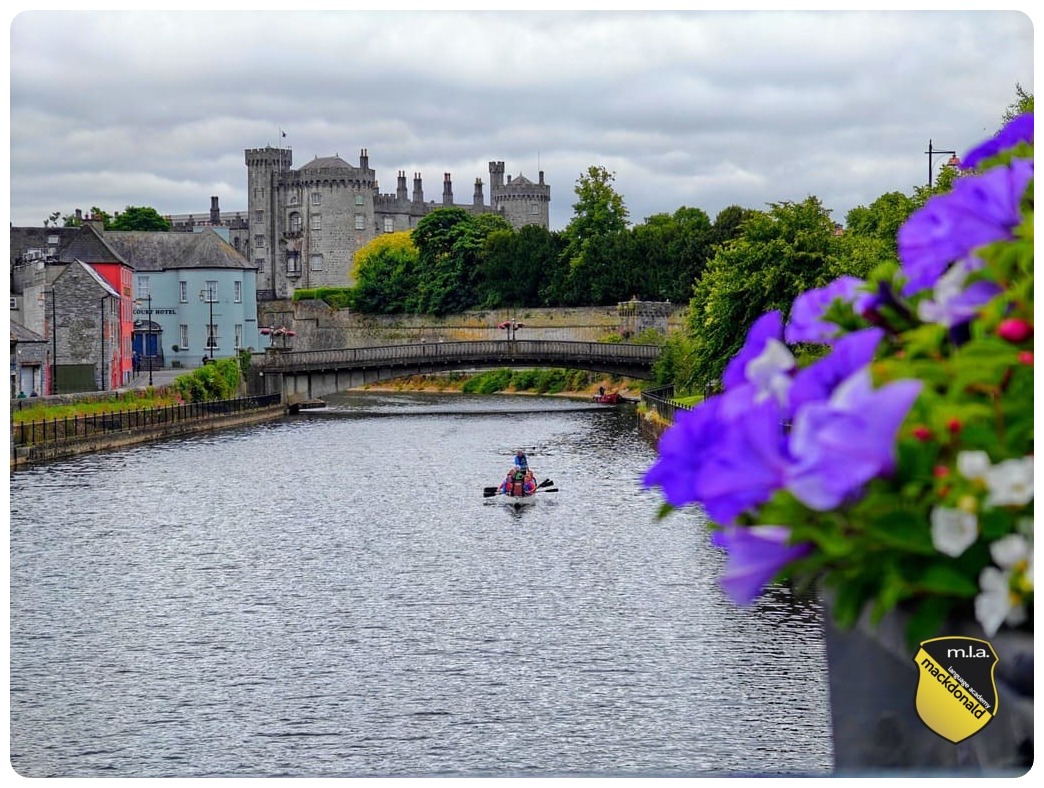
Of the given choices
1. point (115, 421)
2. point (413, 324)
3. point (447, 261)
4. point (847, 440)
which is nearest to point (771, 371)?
point (847, 440)

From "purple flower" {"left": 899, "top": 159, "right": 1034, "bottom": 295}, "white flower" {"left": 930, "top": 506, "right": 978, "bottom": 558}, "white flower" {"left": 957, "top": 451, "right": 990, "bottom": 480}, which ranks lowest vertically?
"white flower" {"left": 930, "top": 506, "right": 978, "bottom": 558}

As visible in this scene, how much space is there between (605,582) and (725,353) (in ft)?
46.9

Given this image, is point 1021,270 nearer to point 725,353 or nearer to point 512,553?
point 512,553

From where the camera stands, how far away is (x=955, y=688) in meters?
3.13

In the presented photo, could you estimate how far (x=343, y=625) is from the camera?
19.9 metres

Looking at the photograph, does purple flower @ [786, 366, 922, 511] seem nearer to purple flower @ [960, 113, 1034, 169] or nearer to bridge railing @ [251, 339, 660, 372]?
purple flower @ [960, 113, 1034, 169]

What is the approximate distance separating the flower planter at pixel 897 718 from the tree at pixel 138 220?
116758 millimetres

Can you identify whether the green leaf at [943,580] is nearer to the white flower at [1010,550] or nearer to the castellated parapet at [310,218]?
the white flower at [1010,550]

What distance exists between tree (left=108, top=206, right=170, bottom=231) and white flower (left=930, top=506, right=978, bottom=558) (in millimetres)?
117468

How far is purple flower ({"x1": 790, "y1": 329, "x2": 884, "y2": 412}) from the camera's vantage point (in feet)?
7.53

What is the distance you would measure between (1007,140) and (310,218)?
122m

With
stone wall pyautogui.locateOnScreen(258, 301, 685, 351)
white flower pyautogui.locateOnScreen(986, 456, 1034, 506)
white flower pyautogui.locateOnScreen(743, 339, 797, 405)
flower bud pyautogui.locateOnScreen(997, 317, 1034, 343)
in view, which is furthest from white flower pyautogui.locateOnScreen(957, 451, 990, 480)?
stone wall pyautogui.locateOnScreen(258, 301, 685, 351)

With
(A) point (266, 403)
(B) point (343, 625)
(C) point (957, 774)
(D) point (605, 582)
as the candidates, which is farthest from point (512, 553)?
(A) point (266, 403)

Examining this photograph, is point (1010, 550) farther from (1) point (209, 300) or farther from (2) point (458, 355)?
(1) point (209, 300)
